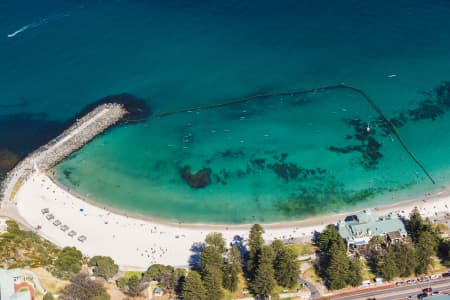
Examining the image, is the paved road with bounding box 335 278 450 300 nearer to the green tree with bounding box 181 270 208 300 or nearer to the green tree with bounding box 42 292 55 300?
the green tree with bounding box 181 270 208 300

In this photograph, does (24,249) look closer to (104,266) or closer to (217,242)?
(104,266)

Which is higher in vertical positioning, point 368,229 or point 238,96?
point 238,96

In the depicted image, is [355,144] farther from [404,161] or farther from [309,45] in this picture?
[309,45]

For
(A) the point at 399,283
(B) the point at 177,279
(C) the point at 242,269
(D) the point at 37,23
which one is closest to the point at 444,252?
(A) the point at 399,283

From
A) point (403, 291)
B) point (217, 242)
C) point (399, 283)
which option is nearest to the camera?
point (403, 291)

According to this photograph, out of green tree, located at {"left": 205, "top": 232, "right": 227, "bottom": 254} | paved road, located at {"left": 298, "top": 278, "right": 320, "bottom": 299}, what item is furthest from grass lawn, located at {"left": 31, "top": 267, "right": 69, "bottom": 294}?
paved road, located at {"left": 298, "top": 278, "right": 320, "bottom": 299}

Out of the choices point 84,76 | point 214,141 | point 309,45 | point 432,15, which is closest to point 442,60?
point 432,15
